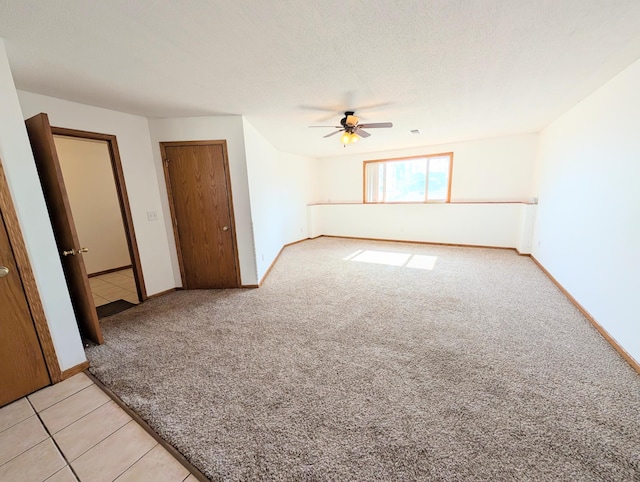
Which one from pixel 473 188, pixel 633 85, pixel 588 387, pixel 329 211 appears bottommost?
pixel 588 387

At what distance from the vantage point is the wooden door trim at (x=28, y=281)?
5.38 ft

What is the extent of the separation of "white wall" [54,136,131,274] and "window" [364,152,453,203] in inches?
213

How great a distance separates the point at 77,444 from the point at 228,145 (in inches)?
118

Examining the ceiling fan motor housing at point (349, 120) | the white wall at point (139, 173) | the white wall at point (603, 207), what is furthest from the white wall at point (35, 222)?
the white wall at point (603, 207)

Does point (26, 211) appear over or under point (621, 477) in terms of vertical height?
over

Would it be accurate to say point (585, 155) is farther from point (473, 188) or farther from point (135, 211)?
point (135, 211)

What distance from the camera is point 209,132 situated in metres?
3.21

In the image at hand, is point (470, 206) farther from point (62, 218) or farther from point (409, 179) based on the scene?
point (62, 218)

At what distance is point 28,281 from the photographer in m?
1.74

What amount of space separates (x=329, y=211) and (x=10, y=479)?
6.45 meters

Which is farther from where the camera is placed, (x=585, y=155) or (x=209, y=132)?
(x=209, y=132)

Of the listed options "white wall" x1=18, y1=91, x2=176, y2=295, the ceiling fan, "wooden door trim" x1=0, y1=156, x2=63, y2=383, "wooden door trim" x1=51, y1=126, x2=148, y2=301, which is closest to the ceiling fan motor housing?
the ceiling fan

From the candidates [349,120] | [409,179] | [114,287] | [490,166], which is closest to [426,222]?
[409,179]

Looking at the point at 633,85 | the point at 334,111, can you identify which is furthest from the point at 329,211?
the point at 633,85
